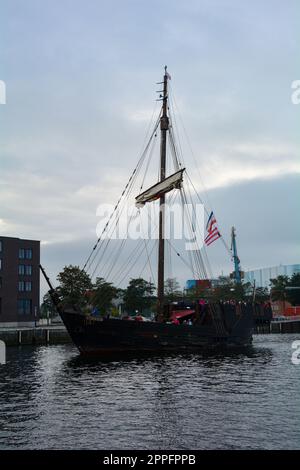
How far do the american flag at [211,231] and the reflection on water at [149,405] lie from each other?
1587 cm

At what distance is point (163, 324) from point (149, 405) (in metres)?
20.3

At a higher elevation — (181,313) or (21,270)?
(21,270)

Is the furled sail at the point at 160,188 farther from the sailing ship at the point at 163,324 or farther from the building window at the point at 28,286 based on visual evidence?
the building window at the point at 28,286

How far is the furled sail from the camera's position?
4775 cm

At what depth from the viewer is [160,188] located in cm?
4778

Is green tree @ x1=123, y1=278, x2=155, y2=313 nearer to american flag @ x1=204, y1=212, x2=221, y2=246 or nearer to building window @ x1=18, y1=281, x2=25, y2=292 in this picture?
building window @ x1=18, y1=281, x2=25, y2=292

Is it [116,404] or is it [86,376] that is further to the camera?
[86,376]

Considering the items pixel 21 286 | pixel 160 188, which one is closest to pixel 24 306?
pixel 21 286

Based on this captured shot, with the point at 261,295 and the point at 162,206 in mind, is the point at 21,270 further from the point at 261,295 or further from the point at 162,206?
the point at 261,295

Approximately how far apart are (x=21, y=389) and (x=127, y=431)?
403 inches
